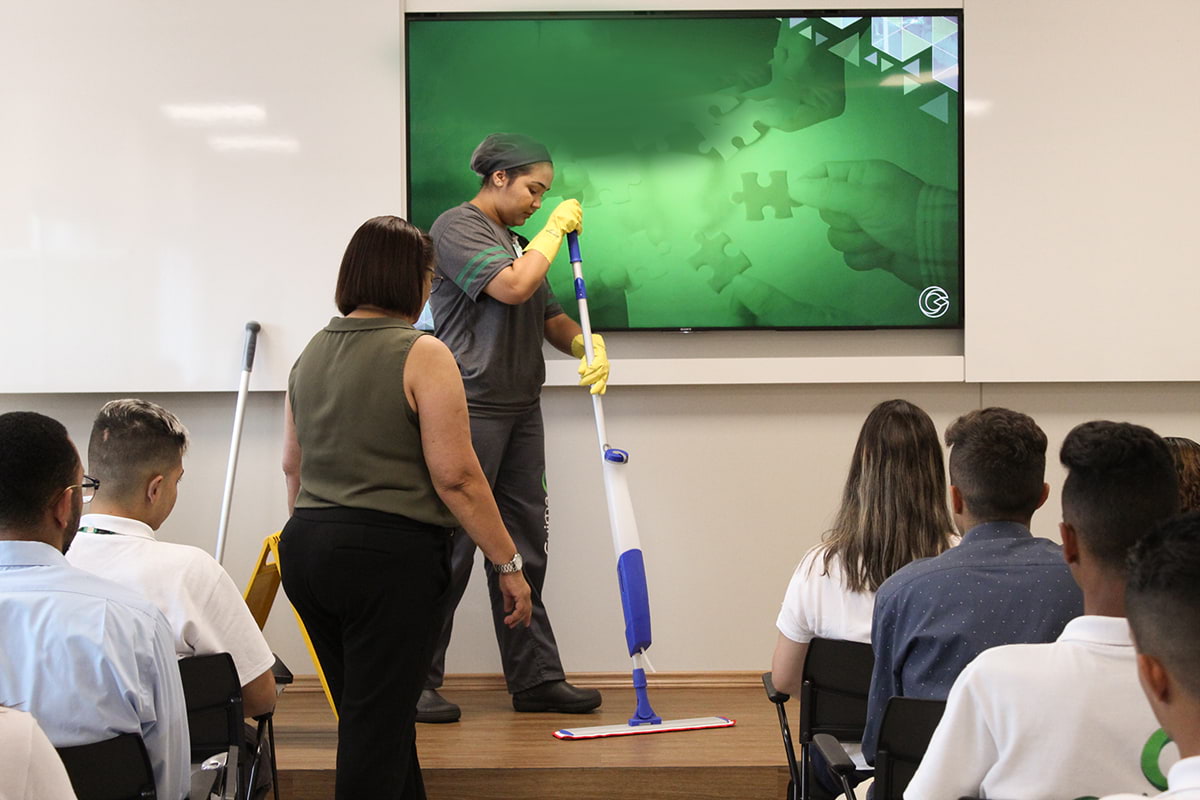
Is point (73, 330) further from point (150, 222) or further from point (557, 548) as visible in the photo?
point (557, 548)

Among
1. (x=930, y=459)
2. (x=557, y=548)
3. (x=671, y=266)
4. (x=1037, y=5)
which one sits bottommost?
(x=557, y=548)

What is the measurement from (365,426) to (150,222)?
2.13 meters

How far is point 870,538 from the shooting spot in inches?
87.9

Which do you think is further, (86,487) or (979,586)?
(86,487)

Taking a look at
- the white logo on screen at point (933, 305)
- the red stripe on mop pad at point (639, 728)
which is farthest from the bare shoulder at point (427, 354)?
the white logo on screen at point (933, 305)

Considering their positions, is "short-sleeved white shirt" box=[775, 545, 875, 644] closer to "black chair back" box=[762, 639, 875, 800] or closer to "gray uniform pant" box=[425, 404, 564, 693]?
"black chair back" box=[762, 639, 875, 800]

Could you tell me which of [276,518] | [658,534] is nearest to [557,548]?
[658,534]

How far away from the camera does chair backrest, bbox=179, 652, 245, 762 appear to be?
2.05 meters

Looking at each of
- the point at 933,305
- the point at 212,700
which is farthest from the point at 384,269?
the point at 933,305

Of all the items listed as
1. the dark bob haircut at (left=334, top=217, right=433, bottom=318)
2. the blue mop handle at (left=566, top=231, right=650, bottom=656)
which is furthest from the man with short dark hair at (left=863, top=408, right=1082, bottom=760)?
the blue mop handle at (left=566, top=231, right=650, bottom=656)

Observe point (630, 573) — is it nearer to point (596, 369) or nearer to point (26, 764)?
point (596, 369)

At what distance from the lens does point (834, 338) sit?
4.01 metres

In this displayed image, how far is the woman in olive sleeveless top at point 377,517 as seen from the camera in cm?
208

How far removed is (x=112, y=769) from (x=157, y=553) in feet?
1.96
